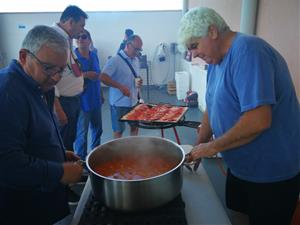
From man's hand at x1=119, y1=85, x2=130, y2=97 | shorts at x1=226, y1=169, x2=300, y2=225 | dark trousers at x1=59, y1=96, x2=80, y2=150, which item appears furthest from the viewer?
man's hand at x1=119, y1=85, x2=130, y2=97

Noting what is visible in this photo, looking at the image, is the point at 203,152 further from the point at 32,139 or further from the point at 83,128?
the point at 83,128

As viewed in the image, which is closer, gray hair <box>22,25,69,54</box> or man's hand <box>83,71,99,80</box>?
gray hair <box>22,25,69,54</box>

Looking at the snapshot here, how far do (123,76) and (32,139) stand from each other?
1.87 meters

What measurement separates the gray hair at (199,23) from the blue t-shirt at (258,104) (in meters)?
0.10

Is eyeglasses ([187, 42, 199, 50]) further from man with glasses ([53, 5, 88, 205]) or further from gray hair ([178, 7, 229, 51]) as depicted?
man with glasses ([53, 5, 88, 205])

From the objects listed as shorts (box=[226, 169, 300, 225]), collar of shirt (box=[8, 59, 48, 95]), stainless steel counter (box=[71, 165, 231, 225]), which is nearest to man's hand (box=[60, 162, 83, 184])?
stainless steel counter (box=[71, 165, 231, 225])

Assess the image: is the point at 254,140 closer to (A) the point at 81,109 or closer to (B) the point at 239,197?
(B) the point at 239,197

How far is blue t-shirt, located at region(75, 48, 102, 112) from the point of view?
106 inches

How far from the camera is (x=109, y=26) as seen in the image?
20.8ft

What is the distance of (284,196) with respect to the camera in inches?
45.9

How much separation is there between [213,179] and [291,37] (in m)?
1.34

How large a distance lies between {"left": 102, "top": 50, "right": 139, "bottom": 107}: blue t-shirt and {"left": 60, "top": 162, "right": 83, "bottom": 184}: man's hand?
1.82m

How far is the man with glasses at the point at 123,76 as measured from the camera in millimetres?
2633

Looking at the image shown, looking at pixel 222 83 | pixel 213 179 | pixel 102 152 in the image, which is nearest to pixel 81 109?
pixel 213 179
